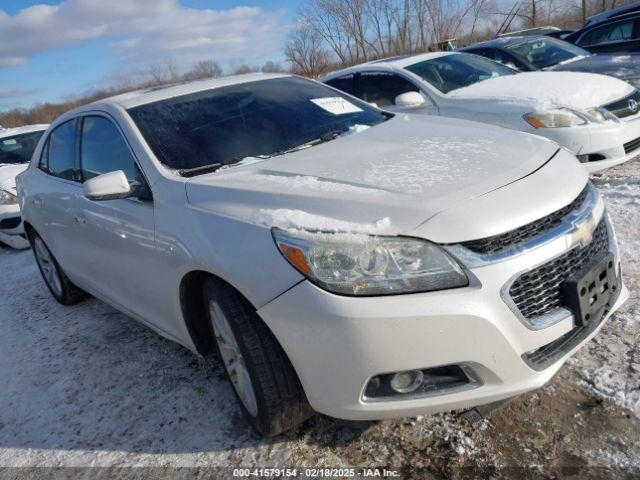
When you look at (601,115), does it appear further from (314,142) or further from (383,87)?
(314,142)

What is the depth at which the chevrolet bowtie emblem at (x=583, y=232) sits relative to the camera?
6.31 ft

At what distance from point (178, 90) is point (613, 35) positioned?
795cm

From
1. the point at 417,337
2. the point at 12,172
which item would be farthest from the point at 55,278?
the point at 12,172

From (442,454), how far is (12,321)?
3.65 m

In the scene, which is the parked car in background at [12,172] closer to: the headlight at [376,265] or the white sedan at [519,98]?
the white sedan at [519,98]

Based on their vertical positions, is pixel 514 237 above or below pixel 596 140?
above

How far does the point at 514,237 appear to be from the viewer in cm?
180

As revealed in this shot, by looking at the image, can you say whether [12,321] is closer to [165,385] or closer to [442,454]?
[165,385]

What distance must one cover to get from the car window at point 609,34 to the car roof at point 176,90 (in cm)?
703

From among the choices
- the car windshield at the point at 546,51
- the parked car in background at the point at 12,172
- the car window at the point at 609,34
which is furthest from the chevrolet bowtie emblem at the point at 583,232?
the car window at the point at 609,34

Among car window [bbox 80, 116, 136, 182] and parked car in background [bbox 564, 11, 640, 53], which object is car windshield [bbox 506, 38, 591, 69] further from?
car window [bbox 80, 116, 136, 182]

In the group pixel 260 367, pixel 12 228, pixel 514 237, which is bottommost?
pixel 12 228

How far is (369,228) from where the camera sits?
180 centimetres

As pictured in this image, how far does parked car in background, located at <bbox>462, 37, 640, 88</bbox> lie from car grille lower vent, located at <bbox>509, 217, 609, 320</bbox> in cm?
566
